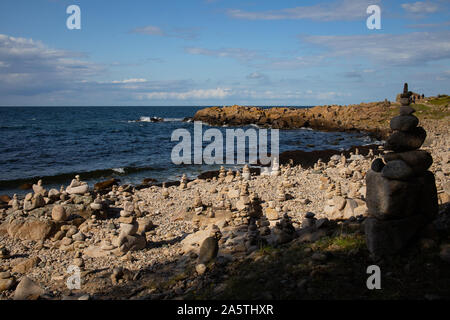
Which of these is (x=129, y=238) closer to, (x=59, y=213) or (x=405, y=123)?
(x=59, y=213)

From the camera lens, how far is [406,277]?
19.5ft

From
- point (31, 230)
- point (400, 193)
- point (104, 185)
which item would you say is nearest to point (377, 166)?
point (400, 193)

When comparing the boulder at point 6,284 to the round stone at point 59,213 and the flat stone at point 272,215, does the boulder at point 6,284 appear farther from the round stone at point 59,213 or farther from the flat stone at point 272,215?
the flat stone at point 272,215

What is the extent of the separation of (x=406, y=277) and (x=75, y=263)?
28.3ft

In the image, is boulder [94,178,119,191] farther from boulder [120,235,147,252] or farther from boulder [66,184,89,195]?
boulder [120,235,147,252]

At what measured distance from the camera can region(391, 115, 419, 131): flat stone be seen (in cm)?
679

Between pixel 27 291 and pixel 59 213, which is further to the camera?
pixel 59 213

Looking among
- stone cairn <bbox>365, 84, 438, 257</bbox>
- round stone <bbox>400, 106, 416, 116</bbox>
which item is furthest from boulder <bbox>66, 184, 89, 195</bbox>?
round stone <bbox>400, 106, 416, 116</bbox>

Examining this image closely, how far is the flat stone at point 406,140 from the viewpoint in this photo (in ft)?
22.4

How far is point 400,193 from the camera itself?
21.1 ft

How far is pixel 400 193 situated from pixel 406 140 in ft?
3.74

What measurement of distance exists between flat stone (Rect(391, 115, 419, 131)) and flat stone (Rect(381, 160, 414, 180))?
2.48 feet

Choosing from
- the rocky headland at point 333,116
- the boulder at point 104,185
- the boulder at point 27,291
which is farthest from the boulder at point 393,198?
the rocky headland at point 333,116
